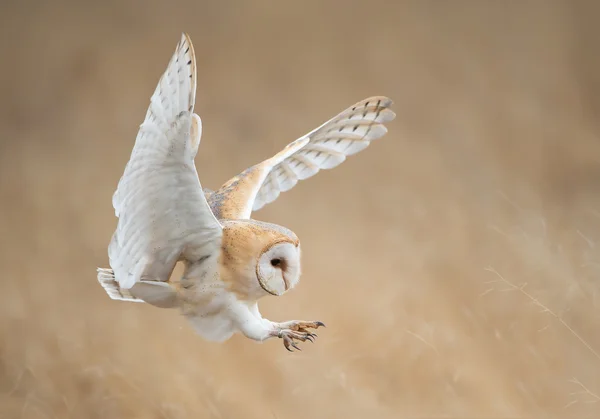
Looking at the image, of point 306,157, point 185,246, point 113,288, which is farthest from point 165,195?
point 306,157

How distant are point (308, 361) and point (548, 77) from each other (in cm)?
137

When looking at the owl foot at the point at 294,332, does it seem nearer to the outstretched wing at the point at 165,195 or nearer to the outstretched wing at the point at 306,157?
the outstretched wing at the point at 165,195

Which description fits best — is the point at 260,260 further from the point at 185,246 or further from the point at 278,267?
the point at 185,246

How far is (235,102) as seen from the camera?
327cm

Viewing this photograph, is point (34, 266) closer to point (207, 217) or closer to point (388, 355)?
point (388, 355)

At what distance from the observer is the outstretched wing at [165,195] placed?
1330 mm

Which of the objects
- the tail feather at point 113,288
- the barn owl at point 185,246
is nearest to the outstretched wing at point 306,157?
the barn owl at point 185,246

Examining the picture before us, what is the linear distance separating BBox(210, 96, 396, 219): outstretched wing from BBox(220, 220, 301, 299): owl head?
0.18 metres

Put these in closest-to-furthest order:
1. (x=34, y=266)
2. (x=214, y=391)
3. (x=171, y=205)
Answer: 1. (x=171, y=205)
2. (x=214, y=391)
3. (x=34, y=266)

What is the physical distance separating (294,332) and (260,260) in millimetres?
131

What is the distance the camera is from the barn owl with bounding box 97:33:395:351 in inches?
54.5

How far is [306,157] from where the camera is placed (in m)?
1.83

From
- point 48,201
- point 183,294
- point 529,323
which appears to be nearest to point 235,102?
point 48,201

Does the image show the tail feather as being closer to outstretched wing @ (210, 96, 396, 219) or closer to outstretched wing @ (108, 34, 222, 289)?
outstretched wing @ (108, 34, 222, 289)
